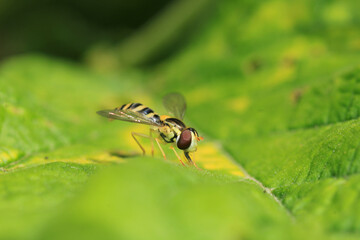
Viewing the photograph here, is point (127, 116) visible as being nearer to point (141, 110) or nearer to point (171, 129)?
point (141, 110)

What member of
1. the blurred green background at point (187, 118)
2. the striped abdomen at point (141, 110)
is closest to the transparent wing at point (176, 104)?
the blurred green background at point (187, 118)

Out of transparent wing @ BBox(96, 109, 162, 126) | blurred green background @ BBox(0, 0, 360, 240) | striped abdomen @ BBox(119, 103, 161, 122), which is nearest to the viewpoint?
blurred green background @ BBox(0, 0, 360, 240)

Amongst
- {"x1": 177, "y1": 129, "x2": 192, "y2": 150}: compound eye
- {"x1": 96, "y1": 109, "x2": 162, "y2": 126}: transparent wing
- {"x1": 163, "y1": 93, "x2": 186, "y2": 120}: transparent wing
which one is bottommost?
{"x1": 177, "y1": 129, "x2": 192, "y2": 150}: compound eye

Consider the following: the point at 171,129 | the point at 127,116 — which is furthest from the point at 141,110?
the point at 171,129

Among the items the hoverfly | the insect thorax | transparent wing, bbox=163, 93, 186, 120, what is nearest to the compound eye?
the hoverfly

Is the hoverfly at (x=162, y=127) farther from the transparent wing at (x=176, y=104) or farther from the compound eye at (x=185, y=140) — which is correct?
the transparent wing at (x=176, y=104)

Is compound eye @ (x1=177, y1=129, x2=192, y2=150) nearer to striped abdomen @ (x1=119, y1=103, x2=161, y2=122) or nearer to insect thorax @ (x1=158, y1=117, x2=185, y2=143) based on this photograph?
insect thorax @ (x1=158, y1=117, x2=185, y2=143)
